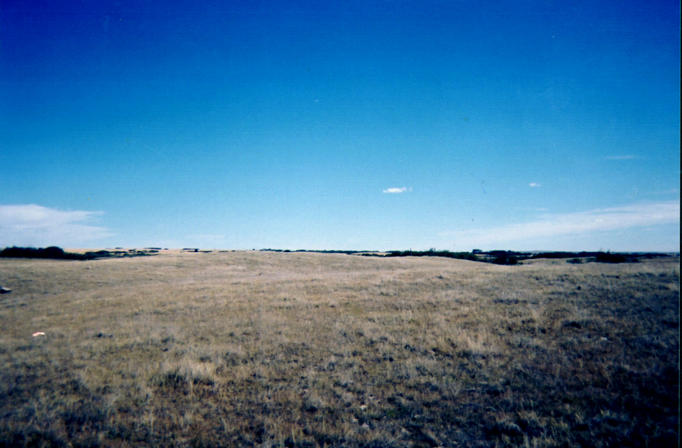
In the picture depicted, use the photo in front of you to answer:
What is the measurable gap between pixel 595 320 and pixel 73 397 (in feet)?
46.6

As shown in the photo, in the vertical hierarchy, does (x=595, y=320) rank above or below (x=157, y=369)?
above

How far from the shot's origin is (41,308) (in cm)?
1625

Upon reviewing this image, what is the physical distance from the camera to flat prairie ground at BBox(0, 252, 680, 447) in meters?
4.86

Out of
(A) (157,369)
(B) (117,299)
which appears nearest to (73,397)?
(A) (157,369)

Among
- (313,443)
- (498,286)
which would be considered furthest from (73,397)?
(498,286)

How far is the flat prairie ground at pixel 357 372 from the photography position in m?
4.86

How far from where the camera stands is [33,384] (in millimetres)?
6863

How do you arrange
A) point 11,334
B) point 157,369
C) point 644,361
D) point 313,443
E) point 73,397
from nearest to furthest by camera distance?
point 313,443 < point 73,397 < point 644,361 < point 157,369 < point 11,334

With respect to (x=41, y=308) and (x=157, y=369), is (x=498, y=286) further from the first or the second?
(x=41, y=308)

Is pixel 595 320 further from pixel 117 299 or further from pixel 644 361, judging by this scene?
pixel 117 299

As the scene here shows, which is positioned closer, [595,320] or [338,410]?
[338,410]

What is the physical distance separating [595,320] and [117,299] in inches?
901

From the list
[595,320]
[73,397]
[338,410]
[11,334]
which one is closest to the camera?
[338,410]

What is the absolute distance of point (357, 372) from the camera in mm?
7188
